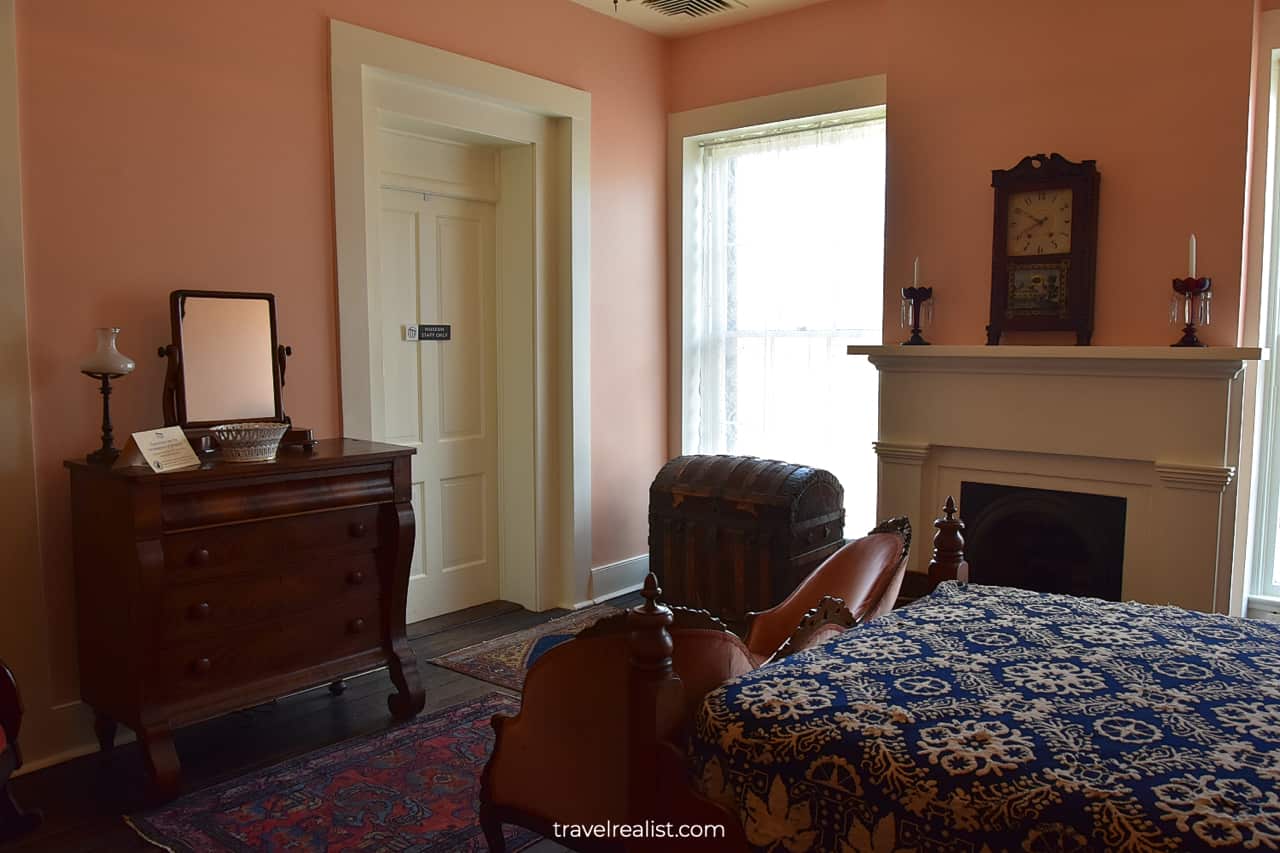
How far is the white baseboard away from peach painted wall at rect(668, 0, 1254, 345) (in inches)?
74.2

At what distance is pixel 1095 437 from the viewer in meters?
3.70

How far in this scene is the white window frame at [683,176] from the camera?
15.9 ft

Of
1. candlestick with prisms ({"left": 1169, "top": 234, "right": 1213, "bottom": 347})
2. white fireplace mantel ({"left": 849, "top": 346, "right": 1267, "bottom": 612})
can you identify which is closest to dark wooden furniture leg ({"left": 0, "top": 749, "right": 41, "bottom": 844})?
white fireplace mantel ({"left": 849, "top": 346, "right": 1267, "bottom": 612})

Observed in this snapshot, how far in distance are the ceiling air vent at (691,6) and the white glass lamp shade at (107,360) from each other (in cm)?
298

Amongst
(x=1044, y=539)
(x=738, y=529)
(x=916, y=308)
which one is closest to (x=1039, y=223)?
(x=916, y=308)

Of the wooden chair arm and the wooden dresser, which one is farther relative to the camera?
the wooden dresser

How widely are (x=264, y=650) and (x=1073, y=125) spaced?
143 inches

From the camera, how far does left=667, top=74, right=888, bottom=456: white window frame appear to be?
15.9 feet

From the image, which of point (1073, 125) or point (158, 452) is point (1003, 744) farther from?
point (1073, 125)

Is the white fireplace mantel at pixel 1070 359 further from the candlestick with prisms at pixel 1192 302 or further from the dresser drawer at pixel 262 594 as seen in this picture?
the dresser drawer at pixel 262 594

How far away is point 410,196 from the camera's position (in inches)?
169

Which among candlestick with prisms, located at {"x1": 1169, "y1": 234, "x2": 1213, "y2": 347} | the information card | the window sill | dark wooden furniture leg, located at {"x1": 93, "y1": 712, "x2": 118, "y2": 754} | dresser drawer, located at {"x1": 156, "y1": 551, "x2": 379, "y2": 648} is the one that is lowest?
dark wooden furniture leg, located at {"x1": 93, "y1": 712, "x2": 118, "y2": 754}

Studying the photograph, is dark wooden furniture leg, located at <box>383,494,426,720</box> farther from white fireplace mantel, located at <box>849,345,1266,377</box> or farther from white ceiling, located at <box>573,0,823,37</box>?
white ceiling, located at <box>573,0,823,37</box>

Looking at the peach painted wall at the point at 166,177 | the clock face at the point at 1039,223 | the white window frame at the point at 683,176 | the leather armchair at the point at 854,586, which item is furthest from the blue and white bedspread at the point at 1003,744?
the white window frame at the point at 683,176
